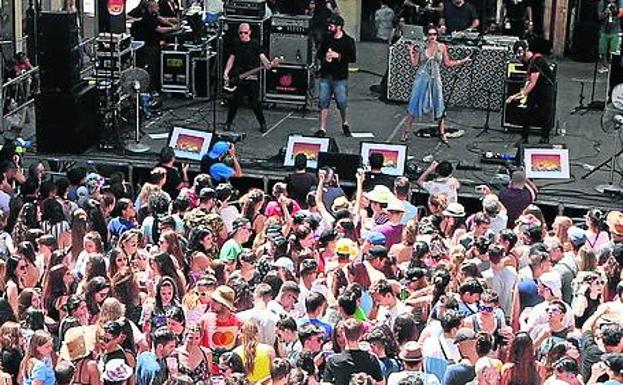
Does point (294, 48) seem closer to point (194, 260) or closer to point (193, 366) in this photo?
point (194, 260)

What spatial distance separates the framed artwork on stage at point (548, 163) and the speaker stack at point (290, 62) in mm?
4334

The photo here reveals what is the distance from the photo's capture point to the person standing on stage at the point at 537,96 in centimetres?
1538

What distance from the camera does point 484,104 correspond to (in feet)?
57.7

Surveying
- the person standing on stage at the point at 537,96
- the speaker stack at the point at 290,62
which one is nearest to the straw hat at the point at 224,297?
the person standing on stage at the point at 537,96

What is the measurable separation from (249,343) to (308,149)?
24.4ft

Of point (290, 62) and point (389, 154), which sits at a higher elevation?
point (290, 62)

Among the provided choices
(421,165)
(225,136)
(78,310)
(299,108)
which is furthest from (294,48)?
(78,310)

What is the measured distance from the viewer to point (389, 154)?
13.8 meters

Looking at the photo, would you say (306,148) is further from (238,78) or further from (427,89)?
(238,78)

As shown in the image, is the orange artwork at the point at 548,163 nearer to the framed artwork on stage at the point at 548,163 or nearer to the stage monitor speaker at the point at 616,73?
the framed artwork on stage at the point at 548,163

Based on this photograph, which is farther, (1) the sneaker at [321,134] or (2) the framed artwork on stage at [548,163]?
(1) the sneaker at [321,134]

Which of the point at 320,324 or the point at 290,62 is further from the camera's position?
the point at 290,62

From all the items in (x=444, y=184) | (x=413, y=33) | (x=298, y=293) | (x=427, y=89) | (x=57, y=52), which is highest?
(x=413, y=33)

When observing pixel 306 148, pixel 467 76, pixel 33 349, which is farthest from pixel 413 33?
pixel 33 349
